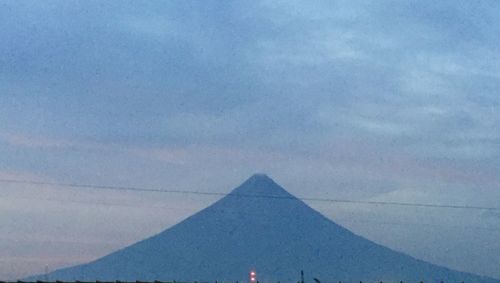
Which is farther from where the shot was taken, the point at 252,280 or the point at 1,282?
the point at 252,280

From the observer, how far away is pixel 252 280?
7325cm

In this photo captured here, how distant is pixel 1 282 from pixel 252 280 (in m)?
30.6

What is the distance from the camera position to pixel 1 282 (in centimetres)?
4503
